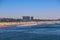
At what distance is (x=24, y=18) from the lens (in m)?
120

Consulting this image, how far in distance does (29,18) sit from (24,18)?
3.87m

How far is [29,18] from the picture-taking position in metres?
121
